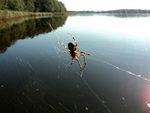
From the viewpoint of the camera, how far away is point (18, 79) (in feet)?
70.9

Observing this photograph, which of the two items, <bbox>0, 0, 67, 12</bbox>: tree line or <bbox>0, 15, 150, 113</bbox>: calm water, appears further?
<bbox>0, 0, 67, 12</bbox>: tree line

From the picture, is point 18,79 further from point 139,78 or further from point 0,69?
point 139,78

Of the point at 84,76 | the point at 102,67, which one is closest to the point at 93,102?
the point at 84,76

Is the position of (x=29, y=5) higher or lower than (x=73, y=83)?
lower

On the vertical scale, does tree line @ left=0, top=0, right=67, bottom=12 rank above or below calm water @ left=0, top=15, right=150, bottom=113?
below

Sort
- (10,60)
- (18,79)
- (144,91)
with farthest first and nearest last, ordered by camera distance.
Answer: (10,60)
(18,79)
(144,91)

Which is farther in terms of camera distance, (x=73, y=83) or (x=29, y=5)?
(x=29, y=5)

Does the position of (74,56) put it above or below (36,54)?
above

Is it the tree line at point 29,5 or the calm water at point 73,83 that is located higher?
the calm water at point 73,83

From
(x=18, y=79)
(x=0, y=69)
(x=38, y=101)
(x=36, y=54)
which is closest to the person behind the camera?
(x=38, y=101)

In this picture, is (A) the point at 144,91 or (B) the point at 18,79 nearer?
(A) the point at 144,91

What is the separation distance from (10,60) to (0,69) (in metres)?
3.73

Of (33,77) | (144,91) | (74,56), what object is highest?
(74,56)

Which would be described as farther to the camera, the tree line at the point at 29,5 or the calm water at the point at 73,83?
the tree line at the point at 29,5
